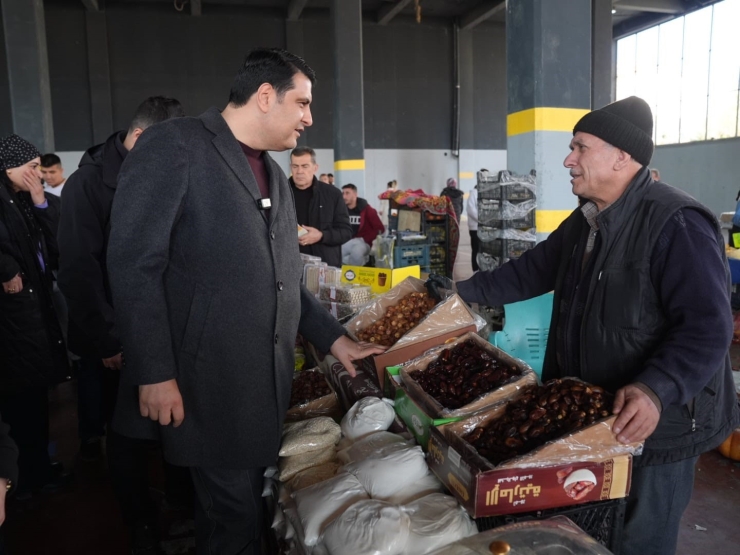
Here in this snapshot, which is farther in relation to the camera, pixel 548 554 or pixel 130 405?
pixel 130 405

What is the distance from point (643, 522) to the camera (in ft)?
5.45

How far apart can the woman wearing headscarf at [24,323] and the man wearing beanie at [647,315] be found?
240 cm

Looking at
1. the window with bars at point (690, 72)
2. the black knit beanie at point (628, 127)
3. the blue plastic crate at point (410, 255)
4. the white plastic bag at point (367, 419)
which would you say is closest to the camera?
the black knit beanie at point (628, 127)

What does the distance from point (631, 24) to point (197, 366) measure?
20218mm

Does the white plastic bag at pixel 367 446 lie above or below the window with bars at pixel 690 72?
below

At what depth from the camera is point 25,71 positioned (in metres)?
9.48

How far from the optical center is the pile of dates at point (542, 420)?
58.9 inches

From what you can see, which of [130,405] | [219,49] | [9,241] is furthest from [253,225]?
[219,49]

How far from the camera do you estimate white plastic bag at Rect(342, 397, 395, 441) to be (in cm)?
→ 196

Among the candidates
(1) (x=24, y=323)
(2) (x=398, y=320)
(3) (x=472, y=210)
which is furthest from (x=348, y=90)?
(2) (x=398, y=320)

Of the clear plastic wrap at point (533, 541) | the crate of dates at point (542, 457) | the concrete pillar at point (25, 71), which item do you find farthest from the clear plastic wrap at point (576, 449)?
the concrete pillar at point (25, 71)

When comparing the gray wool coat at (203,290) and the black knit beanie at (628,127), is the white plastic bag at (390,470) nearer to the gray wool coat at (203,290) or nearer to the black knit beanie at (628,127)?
the gray wool coat at (203,290)

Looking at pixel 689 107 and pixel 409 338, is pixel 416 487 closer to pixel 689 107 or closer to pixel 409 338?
pixel 409 338

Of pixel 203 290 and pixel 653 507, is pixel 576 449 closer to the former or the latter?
pixel 653 507
